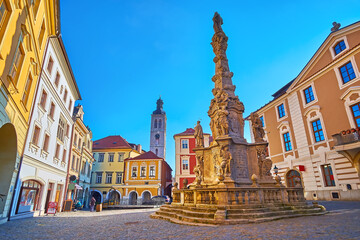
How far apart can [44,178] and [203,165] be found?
1189 centimetres

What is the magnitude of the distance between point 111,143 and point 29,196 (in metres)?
33.0

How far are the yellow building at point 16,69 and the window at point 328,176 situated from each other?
74.7 feet

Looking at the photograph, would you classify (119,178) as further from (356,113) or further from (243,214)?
(356,113)

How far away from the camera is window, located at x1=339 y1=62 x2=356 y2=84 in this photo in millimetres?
17688

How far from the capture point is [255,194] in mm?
8727

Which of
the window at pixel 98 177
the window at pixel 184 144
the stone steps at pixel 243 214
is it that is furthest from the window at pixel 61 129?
the window at pixel 98 177

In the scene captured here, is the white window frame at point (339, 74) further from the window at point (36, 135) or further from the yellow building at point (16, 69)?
the window at point (36, 135)

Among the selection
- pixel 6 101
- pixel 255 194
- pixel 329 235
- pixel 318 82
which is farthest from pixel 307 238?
pixel 318 82

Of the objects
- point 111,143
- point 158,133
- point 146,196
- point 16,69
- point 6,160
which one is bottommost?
point 146,196

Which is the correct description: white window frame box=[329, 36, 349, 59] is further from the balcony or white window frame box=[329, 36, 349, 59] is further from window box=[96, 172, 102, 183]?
window box=[96, 172, 102, 183]

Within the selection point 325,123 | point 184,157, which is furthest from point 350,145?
point 184,157

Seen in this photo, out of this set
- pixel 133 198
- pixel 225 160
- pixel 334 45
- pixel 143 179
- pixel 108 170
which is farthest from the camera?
pixel 108 170

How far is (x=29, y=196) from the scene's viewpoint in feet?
44.5

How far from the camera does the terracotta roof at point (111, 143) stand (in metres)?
44.9
